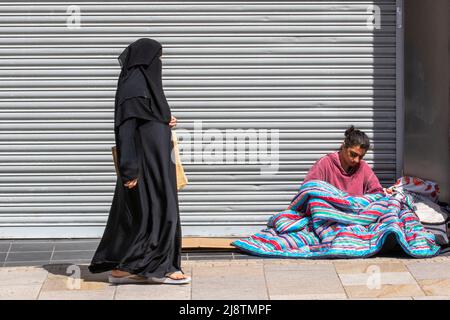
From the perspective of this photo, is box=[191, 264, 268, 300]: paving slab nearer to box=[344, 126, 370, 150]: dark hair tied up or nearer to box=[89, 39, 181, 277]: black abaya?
box=[89, 39, 181, 277]: black abaya

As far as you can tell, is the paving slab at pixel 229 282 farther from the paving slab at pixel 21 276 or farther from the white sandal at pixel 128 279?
the paving slab at pixel 21 276

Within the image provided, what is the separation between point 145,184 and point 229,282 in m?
0.98

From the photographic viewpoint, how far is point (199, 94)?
10.1 m

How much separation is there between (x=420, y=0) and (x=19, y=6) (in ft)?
11.9

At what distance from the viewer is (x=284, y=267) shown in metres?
9.07

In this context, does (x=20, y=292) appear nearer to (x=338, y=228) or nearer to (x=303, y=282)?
(x=303, y=282)

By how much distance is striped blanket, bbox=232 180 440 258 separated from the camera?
932cm

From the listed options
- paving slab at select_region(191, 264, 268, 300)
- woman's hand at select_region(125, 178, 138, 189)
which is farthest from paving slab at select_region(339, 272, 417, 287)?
woman's hand at select_region(125, 178, 138, 189)

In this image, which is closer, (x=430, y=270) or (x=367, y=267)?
(x=430, y=270)

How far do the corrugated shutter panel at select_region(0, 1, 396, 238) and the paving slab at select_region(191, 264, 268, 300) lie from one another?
119cm

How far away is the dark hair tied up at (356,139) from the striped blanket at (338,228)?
0.41m

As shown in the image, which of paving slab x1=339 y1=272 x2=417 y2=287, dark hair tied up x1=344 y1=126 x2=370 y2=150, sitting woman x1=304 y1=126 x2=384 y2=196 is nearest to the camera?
paving slab x1=339 y1=272 x2=417 y2=287

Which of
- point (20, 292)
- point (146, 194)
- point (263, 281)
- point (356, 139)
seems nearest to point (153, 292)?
point (146, 194)

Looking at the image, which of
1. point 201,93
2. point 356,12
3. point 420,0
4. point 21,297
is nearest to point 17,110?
point 201,93
